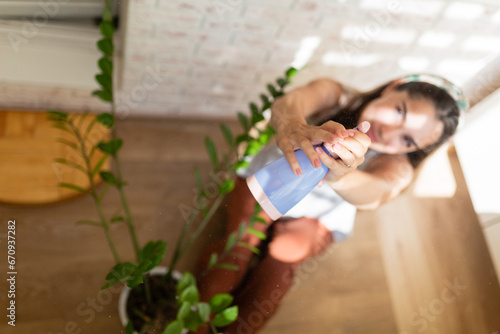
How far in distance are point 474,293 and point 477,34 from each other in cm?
69

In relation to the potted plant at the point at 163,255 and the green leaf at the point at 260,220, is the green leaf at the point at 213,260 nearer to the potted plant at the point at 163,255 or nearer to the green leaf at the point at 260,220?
the potted plant at the point at 163,255

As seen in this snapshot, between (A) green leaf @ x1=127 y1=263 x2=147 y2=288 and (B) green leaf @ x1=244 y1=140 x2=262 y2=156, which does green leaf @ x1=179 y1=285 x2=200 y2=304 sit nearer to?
(A) green leaf @ x1=127 y1=263 x2=147 y2=288

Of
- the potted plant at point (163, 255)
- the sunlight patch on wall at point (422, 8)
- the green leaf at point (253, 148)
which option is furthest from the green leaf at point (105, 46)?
the sunlight patch on wall at point (422, 8)

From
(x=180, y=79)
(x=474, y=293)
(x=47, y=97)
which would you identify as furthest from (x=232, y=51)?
(x=474, y=293)

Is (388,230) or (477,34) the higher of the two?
(477,34)

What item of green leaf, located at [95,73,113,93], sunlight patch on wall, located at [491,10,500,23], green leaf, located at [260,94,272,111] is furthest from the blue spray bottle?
sunlight patch on wall, located at [491,10,500,23]

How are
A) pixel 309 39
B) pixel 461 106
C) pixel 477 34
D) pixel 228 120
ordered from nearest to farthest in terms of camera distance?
1. pixel 461 106
2. pixel 477 34
3. pixel 309 39
4. pixel 228 120

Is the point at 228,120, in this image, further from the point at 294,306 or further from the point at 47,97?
A: the point at 294,306

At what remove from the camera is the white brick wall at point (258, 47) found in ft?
3.35

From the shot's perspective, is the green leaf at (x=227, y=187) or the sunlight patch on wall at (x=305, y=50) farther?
the sunlight patch on wall at (x=305, y=50)

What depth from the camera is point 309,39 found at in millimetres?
1158

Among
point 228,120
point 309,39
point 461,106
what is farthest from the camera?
point 228,120

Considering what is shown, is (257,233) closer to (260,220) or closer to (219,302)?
(260,220)

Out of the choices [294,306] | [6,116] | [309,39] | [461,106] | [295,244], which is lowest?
[6,116]
